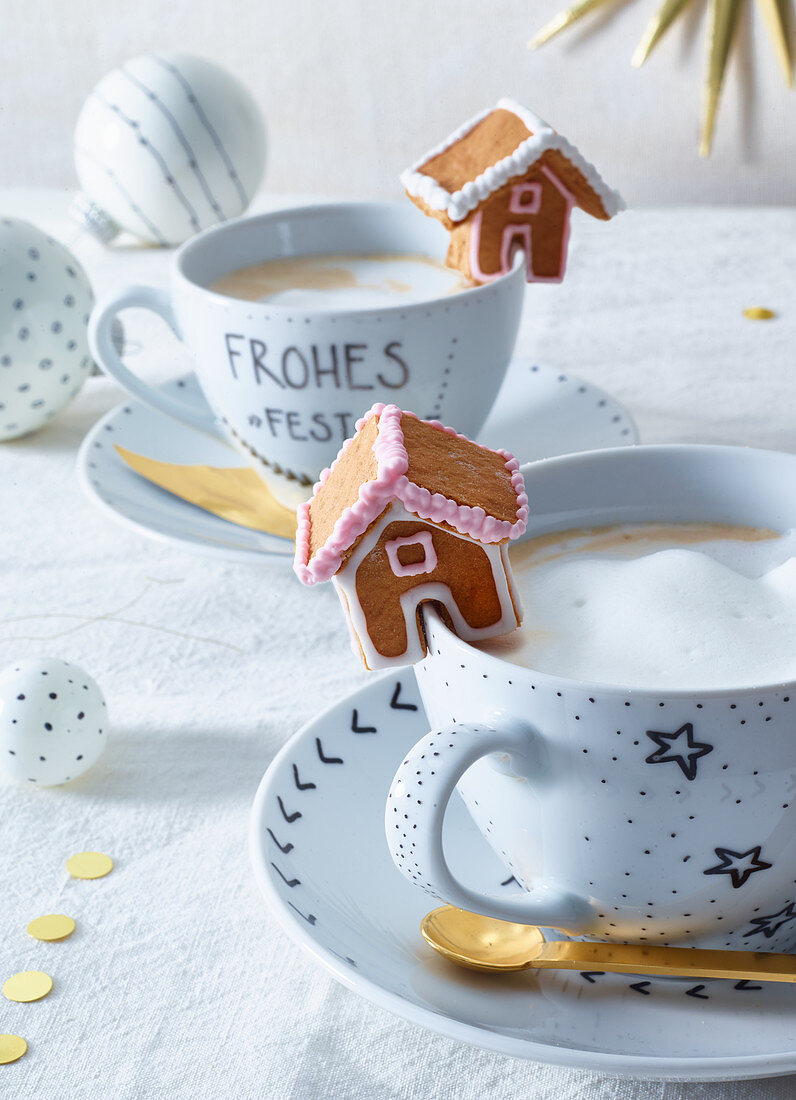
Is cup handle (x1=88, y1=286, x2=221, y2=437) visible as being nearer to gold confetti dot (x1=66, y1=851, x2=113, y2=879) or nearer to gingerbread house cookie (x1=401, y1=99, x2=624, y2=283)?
gingerbread house cookie (x1=401, y1=99, x2=624, y2=283)

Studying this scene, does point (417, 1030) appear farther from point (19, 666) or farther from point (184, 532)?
point (184, 532)

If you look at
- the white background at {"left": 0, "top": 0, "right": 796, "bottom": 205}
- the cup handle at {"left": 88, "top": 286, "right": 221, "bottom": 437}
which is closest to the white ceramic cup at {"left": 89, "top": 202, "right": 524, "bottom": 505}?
the cup handle at {"left": 88, "top": 286, "right": 221, "bottom": 437}

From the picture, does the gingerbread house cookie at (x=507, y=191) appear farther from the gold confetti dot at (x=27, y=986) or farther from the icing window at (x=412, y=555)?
the gold confetti dot at (x=27, y=986)

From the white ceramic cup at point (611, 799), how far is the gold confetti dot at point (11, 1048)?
17cm

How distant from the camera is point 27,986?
19.5 inches

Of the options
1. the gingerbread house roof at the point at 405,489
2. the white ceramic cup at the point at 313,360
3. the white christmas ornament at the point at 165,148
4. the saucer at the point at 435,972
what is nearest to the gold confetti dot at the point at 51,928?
the saucer at the point at 435,972

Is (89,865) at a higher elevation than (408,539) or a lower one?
lower

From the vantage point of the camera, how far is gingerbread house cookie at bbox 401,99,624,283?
76 centimetres

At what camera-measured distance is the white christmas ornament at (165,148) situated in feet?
4.33

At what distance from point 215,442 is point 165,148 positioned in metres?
0.52

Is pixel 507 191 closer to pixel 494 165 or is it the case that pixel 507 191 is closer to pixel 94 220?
pixel 494 165

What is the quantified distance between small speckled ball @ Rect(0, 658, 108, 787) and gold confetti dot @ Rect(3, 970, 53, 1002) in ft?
0.40

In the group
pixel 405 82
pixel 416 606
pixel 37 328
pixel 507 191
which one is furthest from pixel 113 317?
pixel 405 82

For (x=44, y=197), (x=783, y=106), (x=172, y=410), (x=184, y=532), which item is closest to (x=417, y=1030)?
(x=184, y=532)
